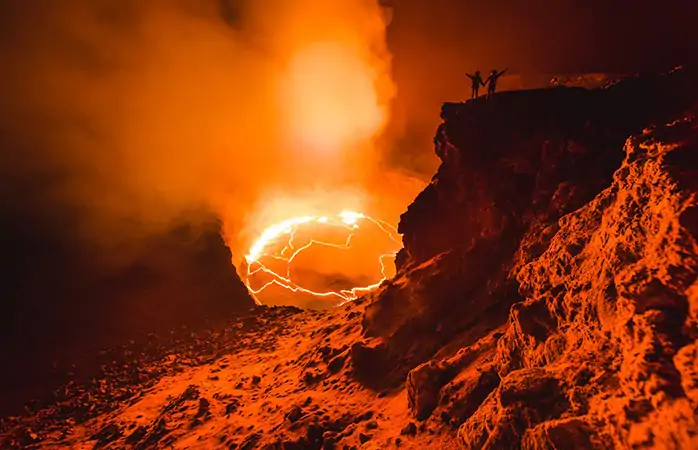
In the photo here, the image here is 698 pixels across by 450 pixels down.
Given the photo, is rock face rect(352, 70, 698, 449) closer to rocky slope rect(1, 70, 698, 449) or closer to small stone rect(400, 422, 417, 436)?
rocky slope rect(1, 70, 698, 449)

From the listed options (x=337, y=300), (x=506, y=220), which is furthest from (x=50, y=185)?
(x=506, y=220)

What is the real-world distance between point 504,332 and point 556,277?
2.16m

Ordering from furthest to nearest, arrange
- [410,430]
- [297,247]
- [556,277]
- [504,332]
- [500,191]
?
[297,247]
[500,191]
[504,332]
[410,430]
[556,277]

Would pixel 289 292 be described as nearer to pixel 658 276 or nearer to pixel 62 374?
pixel 62 374

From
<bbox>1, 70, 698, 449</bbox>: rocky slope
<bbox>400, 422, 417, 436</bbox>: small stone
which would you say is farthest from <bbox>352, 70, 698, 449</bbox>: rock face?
<bbox>400, 422, 417, 436</bbox>: small stone

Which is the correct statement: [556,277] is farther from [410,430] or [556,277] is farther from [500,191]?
[500,191]

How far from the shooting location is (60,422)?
14734 mm

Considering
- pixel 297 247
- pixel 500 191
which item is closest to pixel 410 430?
pixel 500 191

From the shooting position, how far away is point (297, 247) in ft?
101

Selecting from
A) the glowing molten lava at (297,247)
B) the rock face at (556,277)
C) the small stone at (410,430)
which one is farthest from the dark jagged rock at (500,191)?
the glowing molten lava at (297,247)

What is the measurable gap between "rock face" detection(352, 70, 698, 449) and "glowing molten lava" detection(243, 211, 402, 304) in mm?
14651

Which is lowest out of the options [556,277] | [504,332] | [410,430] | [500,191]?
[410,430]

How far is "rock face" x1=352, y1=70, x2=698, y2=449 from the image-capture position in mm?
4641

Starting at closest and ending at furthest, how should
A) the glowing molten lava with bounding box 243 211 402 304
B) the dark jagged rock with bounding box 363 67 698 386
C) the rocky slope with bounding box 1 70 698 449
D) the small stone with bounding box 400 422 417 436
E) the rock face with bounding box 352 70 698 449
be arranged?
the rock face with bounding box 352 70 698 449
the rocky slope with bounding box 1 70 698 449
the small stone with bounding box 400 422 417 436
the dark jagged rock with bounding box 363 67 698 386
the glowing molten lava with bounding box 243 211 402 304
